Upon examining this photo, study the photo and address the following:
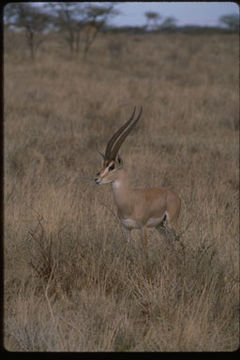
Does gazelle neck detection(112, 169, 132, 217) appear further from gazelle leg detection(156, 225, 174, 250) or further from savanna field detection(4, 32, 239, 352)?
gazelle leg detection(156, 225, 174, 250)

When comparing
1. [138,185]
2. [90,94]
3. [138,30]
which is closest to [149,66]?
[90,94]

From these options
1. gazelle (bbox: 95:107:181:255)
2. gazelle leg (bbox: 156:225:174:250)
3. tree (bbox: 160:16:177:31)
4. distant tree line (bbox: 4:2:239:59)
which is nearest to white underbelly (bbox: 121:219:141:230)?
gazelle (bbox: 95:107:181:255)

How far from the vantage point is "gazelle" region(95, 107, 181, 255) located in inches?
162

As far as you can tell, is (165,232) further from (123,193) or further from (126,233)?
(123,193)

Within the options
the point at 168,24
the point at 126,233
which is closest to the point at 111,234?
the point at 126,233

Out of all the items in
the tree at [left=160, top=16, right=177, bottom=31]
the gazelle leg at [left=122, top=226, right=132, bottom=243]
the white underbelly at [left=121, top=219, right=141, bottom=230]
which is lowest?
the tree at [left=160, top=16, right=177, bottom=31]

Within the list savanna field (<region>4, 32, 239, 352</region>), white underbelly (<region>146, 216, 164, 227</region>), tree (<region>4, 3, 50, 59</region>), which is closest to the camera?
savanna field (<region>4, 32, 239, 352</region>)

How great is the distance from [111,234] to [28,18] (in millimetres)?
19440

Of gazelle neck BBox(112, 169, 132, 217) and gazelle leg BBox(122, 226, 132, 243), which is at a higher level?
gazelle neck BBox(112, 169, 132, 217)

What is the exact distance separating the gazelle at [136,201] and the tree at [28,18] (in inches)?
706

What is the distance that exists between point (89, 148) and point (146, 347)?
525 cm

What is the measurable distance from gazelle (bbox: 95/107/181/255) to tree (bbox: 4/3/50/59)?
58.8 feet

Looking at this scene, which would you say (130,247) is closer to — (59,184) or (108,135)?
(59,184)

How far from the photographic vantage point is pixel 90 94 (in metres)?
12.1
